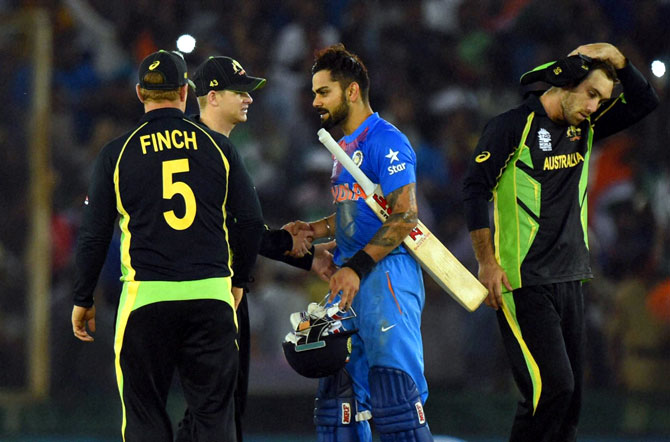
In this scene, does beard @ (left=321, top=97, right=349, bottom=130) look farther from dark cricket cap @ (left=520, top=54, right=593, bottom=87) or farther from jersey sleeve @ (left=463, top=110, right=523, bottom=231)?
dark cricket cap @ (left=520, top=54, right=593, bottom=87)

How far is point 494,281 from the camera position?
4.64 m

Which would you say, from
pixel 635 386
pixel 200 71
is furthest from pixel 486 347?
pixel 200 71

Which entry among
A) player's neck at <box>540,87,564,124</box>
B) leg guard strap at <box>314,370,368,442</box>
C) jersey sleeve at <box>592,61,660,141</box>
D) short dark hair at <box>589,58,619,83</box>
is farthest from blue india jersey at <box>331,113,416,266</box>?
jersey sleeve at <box>592,61,660,141</box>

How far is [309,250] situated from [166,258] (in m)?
1.12

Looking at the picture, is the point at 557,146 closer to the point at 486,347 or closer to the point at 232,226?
the point at 232,226

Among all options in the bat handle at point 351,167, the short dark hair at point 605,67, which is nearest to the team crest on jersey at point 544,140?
the short dark hair at point 605,67

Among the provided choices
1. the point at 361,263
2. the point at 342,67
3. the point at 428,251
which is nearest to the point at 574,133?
the point at 428,251

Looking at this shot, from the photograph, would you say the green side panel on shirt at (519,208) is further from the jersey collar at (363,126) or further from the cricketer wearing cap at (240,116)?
the cricketer wearing cap at (240,116)

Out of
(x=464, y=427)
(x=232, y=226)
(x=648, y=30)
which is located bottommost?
(x=464, y=427)

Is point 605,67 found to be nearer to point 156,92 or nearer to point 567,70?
point 567,70

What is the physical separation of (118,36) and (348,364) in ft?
18.3

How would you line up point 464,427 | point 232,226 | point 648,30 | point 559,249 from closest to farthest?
point 232,226, point 559,249, point 464,427, point 648,30

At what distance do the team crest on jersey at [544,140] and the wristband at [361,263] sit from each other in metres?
1.05

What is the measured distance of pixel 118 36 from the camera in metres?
9.05
